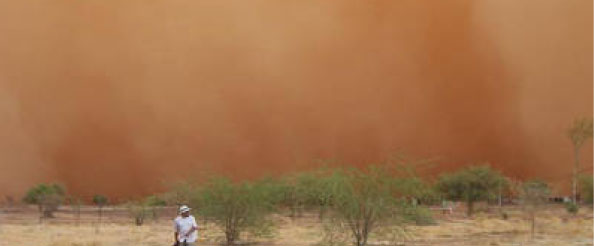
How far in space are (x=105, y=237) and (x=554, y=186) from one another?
29.3m

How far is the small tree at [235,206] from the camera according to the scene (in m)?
15.2

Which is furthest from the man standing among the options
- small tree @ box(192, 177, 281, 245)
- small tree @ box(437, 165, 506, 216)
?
small tree @ box(437, 165, 506, 216)

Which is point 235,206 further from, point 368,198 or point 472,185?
point 472,185

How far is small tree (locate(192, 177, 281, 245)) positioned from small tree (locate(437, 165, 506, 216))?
15.4 metres

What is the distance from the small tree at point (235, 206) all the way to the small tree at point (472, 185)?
50.5 ft

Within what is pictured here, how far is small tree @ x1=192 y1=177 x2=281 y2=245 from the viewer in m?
15.2

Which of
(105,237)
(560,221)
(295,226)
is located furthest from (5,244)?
(560,221)

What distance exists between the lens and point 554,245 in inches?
555

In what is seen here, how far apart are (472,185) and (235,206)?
17.2 metres

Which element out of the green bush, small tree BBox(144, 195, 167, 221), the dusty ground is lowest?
the dusty ground

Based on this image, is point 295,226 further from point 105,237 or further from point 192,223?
point 192,223

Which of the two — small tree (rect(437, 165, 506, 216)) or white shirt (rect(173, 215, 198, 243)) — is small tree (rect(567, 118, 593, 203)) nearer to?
small tree (rect(437, 165, 506, 216))

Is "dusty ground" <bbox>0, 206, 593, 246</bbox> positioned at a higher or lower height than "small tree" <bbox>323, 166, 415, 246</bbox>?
lower

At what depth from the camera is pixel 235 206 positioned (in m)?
15.2
